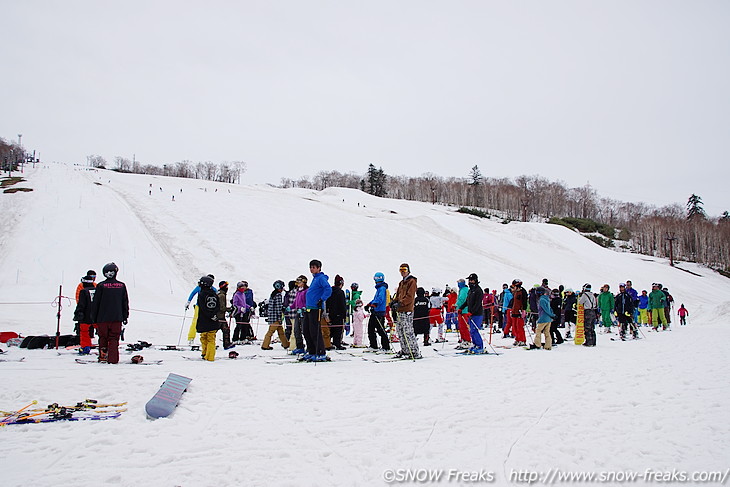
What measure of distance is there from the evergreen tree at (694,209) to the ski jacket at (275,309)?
101 m

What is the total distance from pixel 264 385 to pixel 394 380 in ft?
7.10

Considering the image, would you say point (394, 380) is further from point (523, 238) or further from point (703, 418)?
point (523, 238)

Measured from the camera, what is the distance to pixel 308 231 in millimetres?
34562

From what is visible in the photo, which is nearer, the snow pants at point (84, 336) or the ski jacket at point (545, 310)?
the snow pants at point (84, 336)

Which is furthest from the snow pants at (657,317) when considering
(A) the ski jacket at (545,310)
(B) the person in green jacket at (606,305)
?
(A) the ski jacket at (545,310)

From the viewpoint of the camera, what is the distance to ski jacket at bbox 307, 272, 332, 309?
893 cm

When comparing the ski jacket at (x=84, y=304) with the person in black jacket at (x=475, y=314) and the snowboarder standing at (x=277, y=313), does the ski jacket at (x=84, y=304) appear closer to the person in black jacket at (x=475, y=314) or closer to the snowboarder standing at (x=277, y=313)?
the snowboarder standing at (x=277, y=313)

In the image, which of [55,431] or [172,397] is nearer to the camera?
[55,431]

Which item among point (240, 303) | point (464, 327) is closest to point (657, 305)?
point (464, 327)

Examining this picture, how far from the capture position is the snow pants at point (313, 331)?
9.13 metres

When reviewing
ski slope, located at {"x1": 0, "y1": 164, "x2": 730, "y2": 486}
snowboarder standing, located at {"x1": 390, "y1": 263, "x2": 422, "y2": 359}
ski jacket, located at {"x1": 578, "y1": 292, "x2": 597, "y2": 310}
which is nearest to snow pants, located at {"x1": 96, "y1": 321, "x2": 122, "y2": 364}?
ski slope, located at {"x1": 0, "y1": 164, "x2": 730, "y2": 486}

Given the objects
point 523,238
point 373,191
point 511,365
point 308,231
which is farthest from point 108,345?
point 373,191

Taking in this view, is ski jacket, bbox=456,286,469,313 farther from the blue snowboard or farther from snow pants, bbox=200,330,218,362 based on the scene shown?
the blue snowboard

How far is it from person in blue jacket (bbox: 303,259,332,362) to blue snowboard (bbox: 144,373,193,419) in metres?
3.38
